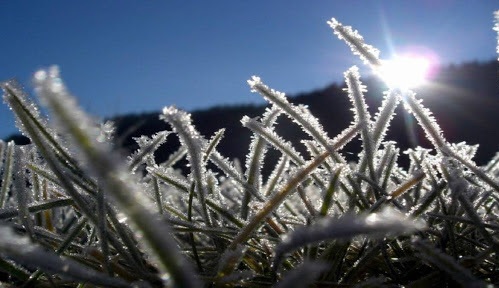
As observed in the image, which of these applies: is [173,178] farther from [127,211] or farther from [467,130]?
[467,130]

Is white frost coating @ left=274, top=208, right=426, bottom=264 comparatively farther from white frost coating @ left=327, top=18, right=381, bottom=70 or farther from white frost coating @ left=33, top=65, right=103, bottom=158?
white frost coating @ left=327, top=18, right=381, bottom=70

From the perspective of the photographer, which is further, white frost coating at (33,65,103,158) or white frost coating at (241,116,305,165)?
white frost coating at (241,116,305,165)

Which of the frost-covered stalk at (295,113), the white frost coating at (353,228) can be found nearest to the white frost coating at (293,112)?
the frost-covered stalk at (295,113)

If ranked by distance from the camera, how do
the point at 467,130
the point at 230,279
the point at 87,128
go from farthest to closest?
1. the point at 467,130
2. the point at 230,279
3. the point at 87,128

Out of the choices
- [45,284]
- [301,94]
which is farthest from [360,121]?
[301,94]

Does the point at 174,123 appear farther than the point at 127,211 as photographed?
Yes

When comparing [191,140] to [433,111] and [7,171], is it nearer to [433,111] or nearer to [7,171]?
[7,171]

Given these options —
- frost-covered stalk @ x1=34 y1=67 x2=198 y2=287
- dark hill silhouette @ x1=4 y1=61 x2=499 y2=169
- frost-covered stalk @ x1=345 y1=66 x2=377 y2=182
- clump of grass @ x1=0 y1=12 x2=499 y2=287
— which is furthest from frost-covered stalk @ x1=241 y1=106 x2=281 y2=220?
dark hill silhouette @ x1=4 y1=61 x2=499 y2=169

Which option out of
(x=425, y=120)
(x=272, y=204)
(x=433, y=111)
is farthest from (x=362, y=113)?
(x=433, y=111)
